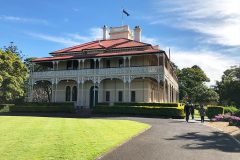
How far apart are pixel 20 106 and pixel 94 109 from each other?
1071 centimetres

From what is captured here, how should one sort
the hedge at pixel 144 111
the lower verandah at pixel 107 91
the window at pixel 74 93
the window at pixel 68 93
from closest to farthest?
the hedge at pixel 144 111, the lower verandah at pixel 107 91, the window at pixel 74 93, the window at pixel 68 93

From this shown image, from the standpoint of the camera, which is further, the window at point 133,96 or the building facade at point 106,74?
the window at point 133,96

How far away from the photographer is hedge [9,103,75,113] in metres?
36.1

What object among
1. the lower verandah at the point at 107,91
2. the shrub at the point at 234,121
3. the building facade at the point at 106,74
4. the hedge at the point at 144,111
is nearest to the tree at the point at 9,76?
the building facade at the point at 106,74

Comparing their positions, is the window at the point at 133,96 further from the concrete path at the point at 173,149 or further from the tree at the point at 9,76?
the concrete path at the point at 173,149

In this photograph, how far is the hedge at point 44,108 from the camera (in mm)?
36062

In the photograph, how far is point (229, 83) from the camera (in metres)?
64.5

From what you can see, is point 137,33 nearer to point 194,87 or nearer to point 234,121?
point 234,121

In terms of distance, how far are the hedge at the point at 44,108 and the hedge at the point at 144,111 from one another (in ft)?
11.7

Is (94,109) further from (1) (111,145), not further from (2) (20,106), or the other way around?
(1) (111,145)

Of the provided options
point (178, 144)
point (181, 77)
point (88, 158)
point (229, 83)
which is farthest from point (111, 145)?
point (181, 77)

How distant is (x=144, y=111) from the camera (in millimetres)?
31672

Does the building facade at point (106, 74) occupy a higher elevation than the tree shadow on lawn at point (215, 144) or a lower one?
higher

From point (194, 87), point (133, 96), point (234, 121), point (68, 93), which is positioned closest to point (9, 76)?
point (68, 93)
